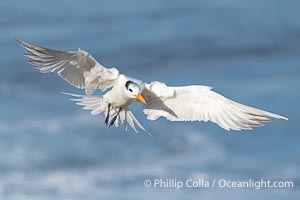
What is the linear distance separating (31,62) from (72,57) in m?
0.31

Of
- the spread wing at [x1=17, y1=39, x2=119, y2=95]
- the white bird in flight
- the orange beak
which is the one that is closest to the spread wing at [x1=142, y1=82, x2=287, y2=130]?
the white bird in flight

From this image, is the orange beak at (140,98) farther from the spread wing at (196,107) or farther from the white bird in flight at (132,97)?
the spread wing at (196,107)

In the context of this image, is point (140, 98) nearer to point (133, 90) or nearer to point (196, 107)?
point (133, 90)

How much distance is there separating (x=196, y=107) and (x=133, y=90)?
0.58 metres

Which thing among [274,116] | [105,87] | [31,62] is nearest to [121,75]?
[105,87]

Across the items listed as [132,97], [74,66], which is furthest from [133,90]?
[74,66]

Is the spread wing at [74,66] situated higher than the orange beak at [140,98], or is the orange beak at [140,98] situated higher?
the spread wing at [74,66]

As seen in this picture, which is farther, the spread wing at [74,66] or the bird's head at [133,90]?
the bird's head at [133,90]

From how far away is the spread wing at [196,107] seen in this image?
756cm

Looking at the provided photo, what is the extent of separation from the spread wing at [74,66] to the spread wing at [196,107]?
1.28ft

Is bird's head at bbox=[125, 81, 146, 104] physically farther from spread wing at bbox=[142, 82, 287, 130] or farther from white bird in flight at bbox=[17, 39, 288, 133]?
spread wing at bbox=[142, 82, 287, 130]

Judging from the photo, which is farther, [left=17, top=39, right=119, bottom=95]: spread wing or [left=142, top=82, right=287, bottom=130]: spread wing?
[left=142, top=82, right=287, bottom=130]: spread wing

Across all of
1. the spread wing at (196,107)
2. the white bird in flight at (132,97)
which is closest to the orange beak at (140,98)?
the white bird in flight at (132,97)

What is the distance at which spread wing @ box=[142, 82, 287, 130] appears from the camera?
7559 mm
